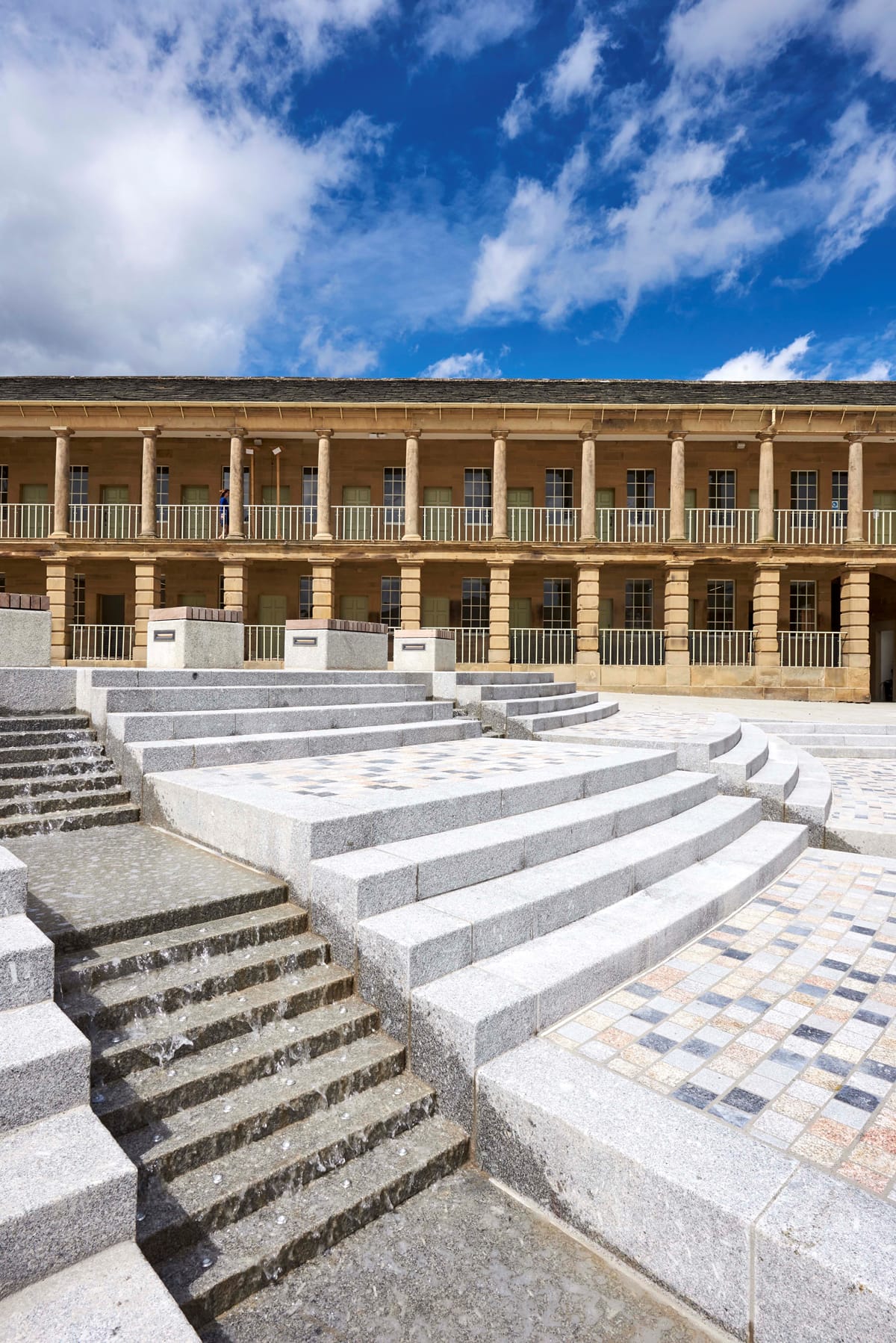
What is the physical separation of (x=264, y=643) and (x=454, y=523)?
22.9 feet

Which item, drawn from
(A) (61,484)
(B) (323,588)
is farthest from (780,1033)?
(A) (61,484)

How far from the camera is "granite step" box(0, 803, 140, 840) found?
5055 mm

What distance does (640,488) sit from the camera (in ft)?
77.7

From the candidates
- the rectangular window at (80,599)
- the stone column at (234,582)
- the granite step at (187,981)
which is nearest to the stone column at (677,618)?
the stone column at (234,582)

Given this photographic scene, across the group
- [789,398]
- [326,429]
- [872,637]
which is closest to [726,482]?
[789,398]

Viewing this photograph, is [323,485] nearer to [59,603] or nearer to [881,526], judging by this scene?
[59,603]

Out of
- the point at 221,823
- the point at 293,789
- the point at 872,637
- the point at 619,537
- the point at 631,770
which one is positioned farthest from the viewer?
the point at 872,637

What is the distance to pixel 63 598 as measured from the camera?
21.0 metres

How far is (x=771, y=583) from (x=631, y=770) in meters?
16.4

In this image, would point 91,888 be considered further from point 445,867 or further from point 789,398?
point 789,398

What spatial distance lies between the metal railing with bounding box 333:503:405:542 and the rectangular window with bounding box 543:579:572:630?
5166 mm

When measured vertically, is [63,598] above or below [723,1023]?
above

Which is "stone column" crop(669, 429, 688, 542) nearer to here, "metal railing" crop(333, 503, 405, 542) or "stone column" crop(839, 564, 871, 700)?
"stone column" crop(839, 564, 871, 700)

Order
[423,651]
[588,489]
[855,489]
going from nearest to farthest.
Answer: [423,651] → [855,489] → [588,489]
